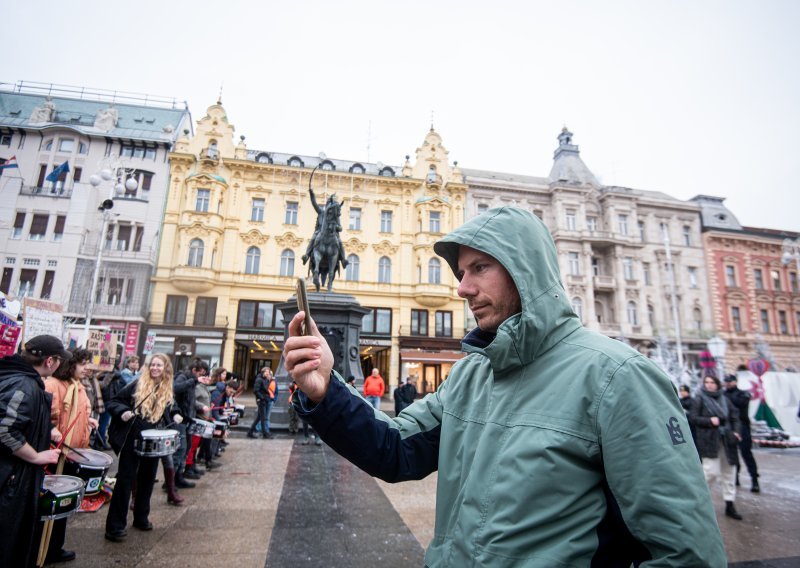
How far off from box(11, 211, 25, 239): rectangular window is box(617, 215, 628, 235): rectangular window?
41.3 m

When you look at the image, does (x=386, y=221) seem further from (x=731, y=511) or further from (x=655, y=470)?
(x=655, y=470)

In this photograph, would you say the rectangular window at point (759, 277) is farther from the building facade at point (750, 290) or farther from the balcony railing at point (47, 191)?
the balcony railing at point (47, 191)

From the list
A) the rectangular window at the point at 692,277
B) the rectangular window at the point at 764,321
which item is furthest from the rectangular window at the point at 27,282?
the rectangular window at the point at 764,321

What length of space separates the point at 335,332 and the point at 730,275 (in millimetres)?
36905

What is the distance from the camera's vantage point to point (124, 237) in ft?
86.9

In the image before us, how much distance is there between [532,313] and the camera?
145cm

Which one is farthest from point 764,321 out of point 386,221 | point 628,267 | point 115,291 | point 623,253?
point 115,291

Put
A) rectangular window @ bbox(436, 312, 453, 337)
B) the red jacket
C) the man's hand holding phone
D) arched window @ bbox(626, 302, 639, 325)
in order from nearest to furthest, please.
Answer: the man's hand holding phone < the red jacket < rectangular window @ bbox(436, 312, 453, 337) < arched window @ bbox(626, 302, 639, 325)

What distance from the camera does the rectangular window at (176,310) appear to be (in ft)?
83.4

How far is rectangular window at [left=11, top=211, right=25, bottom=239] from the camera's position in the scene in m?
25.8

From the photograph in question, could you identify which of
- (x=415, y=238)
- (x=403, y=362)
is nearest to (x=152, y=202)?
(x=415, y=238)

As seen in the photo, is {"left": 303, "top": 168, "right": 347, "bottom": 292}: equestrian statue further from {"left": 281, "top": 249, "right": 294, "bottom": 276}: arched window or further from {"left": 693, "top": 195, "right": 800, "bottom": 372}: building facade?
{"left": 693, "top": 195, "right": 800, "bottom": 372}: building facade

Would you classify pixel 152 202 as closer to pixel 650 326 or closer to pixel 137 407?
pixel 137 407

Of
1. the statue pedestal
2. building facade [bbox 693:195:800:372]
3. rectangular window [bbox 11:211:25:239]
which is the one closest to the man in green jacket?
the statue pedestal
